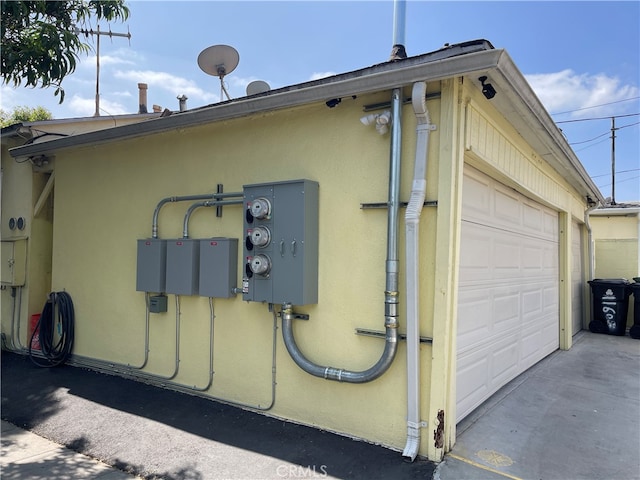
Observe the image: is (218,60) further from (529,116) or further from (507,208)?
(507,208)

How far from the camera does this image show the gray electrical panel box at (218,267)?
3.93 m

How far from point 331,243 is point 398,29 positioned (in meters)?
2.50

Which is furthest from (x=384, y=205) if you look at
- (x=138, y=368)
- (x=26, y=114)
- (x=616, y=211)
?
(x=26, y=114)

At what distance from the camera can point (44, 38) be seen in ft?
9.78

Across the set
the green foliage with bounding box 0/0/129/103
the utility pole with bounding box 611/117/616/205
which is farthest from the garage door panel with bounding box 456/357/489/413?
the utility pole with bounding box 611/117/616/205

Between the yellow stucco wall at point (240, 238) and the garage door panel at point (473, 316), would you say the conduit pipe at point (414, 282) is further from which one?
the garage door panel at point (473, 316)

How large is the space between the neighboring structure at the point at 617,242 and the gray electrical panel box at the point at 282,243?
8775 mm

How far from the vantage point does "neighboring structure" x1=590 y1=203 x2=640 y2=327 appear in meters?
9.56

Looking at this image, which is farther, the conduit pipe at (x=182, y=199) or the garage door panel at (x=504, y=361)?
the garage door panel at (x=504, y=361)

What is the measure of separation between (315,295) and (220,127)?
2077mm

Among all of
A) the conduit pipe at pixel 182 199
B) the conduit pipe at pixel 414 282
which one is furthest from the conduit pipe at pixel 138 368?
the conduit pipe at pixel 414 282

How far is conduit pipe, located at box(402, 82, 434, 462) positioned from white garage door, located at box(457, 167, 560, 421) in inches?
28.3

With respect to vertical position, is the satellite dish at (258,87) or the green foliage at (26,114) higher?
the green foliage at (26,114)

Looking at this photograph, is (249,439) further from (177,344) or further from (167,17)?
(167,17)
